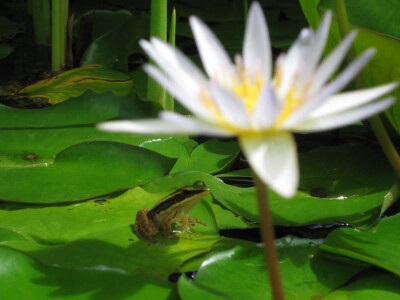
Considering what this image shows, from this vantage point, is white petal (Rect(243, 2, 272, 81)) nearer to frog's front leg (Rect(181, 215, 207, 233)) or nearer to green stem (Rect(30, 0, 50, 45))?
frog's front leg (Rect(181, 215, 207, 233))

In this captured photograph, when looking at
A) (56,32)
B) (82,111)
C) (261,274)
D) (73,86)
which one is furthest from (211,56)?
(56,32)

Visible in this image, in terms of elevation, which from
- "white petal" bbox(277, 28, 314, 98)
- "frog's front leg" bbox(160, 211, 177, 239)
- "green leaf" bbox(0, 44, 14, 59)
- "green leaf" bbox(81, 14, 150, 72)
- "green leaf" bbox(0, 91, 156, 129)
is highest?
→ "white petal" bbox(277, 28, 314, 98)

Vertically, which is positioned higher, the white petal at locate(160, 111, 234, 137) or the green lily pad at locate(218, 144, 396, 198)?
the white petal at locate(160, 111, 234, 137)

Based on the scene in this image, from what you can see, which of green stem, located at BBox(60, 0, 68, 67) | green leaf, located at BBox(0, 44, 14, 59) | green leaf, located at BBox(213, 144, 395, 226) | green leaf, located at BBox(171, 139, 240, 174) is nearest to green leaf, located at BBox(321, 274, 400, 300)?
green leaf, located at BBox(213, 144, 395, 226)

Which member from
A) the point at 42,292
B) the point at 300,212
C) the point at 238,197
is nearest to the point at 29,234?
the point at 42,292

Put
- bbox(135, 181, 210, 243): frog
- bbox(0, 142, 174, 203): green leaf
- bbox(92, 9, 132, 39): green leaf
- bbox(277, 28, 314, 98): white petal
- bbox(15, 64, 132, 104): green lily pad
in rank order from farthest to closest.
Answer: bbox(92, 9, 132, 39): green leaf, bbox(15, 64, 132, 104): green lily pad, bbox(0, 142, 174, 203): green leaf, bbox(135, 181, 210, 243): frog, bbox(277, 28, 314, 98): white petal

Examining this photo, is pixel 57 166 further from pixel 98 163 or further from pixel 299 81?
pixel 299 81
